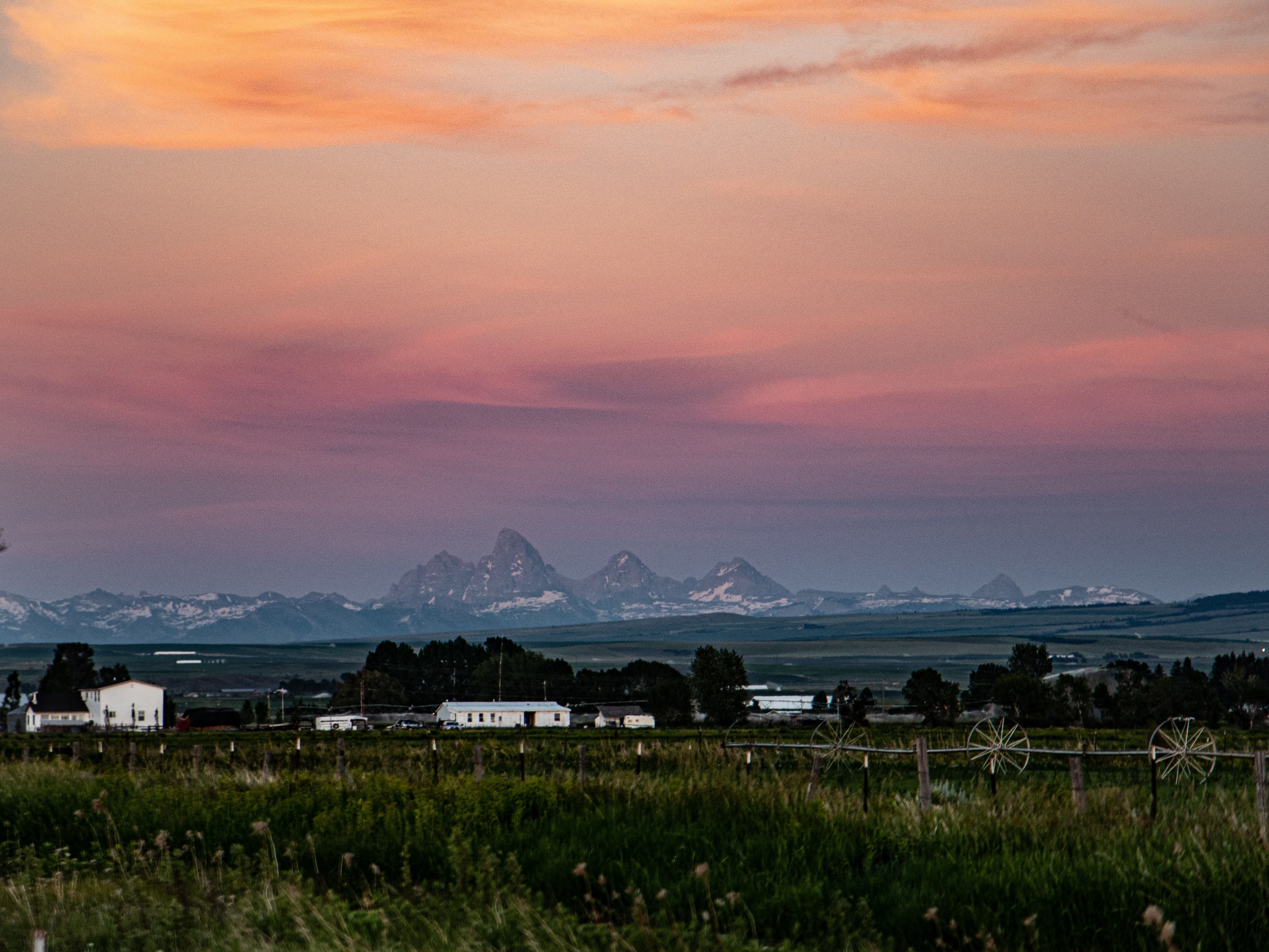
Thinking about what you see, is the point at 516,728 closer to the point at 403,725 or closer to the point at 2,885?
the point at 403,725

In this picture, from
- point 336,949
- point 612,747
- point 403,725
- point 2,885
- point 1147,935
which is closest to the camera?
point 336,949

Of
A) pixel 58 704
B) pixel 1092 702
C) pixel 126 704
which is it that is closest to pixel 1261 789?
pixel 1092 702

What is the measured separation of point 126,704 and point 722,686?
7748 centimetres

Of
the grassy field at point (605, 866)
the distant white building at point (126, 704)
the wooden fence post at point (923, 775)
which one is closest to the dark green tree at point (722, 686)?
the distant white building at point (126, 704)

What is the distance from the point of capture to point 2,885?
48.3 ft

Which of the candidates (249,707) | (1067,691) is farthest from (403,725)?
(1067,691)

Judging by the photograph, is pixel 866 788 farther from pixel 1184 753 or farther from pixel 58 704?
pixel 58 704

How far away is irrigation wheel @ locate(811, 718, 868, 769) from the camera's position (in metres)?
40.2

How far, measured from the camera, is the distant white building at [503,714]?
7416 inches

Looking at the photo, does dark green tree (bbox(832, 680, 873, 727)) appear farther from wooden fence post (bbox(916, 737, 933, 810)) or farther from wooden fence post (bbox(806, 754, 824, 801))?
wooden fence post (bbox(916, 737, 933, 810))

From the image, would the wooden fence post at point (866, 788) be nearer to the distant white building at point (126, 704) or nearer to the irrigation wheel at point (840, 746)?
the irrigation wheel at point (840, 746)

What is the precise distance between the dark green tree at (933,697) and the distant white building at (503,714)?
4630 centimetres

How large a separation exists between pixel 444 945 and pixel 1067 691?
164m

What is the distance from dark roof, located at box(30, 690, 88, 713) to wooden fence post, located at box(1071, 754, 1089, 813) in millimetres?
170198
